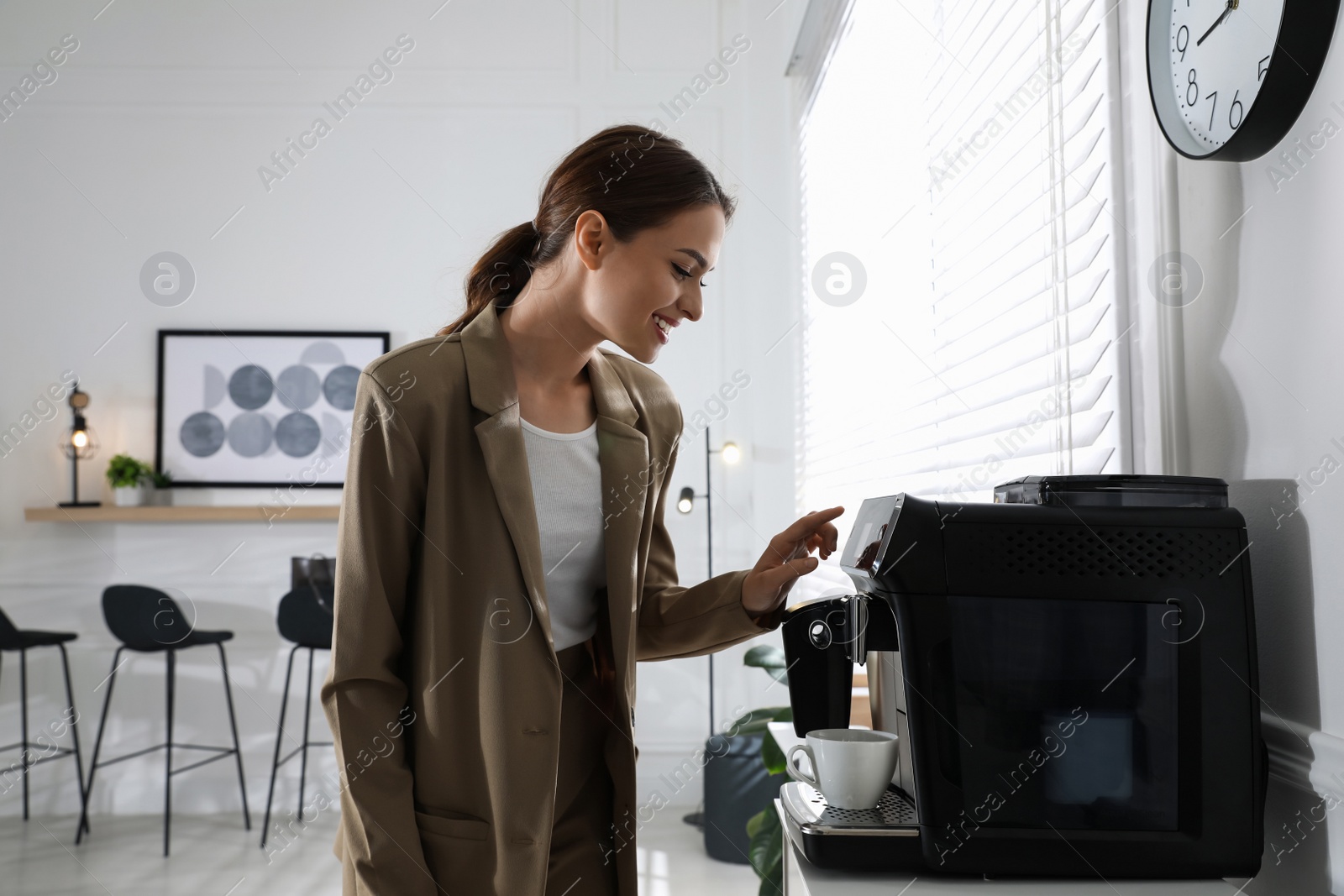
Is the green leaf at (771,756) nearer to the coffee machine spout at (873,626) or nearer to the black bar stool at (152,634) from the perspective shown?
the coffee machine spout at (873,626)

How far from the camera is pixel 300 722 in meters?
3.81

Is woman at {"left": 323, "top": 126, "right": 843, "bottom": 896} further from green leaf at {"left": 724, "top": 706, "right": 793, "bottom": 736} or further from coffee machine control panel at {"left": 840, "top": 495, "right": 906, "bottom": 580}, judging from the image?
green leaf at {"left": 724, "top": 706, "right": 793, "bottom": 736}

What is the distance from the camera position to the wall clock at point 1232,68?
2.72ft

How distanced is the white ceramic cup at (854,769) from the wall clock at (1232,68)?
65 centimetres

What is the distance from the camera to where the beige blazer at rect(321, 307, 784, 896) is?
1.11 meters

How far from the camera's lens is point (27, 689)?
379 cm

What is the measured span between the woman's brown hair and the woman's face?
0.02 meters

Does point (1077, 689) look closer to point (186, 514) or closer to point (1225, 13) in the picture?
point (1225, 13)

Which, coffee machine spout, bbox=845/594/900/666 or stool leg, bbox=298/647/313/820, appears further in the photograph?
stool leg, bbox=298/647/313/820

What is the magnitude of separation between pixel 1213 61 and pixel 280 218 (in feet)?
12.2

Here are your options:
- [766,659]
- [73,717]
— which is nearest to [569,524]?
[766,659]

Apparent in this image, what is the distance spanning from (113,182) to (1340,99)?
4266 millimetres

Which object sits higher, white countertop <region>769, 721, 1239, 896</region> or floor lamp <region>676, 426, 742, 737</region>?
floor lamp <region>676, 426, 742, 737</region>

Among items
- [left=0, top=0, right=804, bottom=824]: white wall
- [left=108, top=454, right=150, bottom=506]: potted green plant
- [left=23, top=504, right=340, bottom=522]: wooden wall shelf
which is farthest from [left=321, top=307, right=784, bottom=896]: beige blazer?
[left=108, top=454, right=150, bottom=506]: potted green plant
